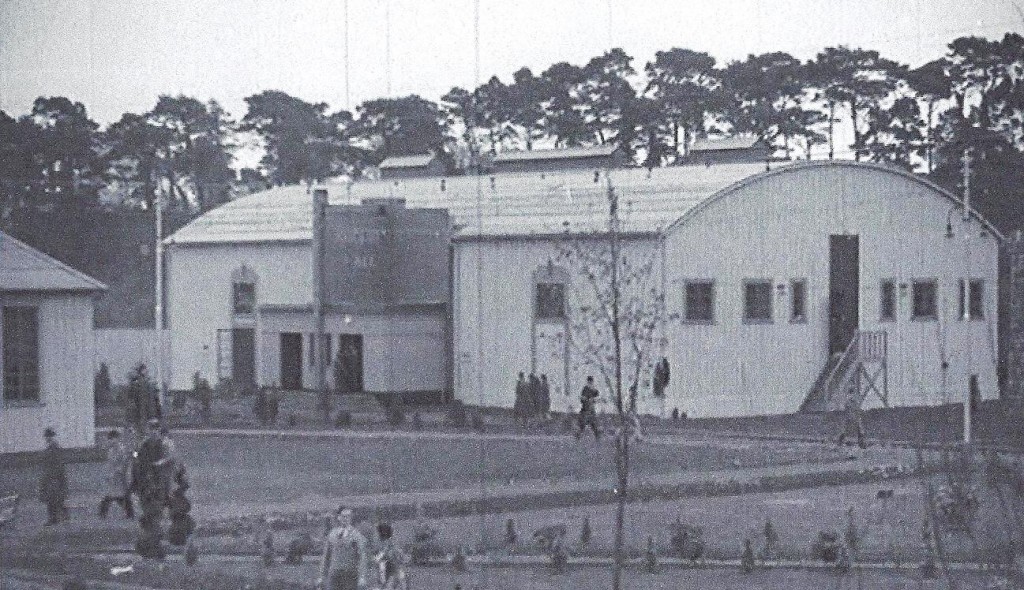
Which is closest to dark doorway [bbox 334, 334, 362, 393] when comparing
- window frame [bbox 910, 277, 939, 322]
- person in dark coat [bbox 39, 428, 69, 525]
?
window frame [bbox 910, 277, 939, 322]

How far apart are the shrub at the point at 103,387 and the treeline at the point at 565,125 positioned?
26.4 ft

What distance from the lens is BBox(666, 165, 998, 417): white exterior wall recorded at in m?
49.5

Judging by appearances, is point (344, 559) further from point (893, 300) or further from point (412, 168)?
point (412, 168)

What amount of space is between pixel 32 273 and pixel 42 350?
158 centimetres

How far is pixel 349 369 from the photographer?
5391 cm

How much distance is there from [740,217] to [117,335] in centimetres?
2586

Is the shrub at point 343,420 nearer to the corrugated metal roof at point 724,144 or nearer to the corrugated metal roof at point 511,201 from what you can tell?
the corrugated metal roof at point 511,201

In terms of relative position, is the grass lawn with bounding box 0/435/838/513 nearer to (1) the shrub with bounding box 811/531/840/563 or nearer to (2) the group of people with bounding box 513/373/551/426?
(2) the group of people with bounding box 513/373/551/426

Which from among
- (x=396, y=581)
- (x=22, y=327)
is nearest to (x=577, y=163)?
(x=22, y=327)

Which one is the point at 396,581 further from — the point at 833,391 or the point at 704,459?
the point at 833,391

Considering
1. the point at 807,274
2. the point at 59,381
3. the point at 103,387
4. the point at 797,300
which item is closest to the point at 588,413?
the point at 797,300


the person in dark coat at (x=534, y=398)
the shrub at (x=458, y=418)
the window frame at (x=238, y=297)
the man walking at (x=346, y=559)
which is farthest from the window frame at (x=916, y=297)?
the man walking at (x=346, y=559)

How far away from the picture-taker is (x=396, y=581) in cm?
1877

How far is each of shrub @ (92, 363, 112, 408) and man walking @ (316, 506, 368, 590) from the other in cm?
3713
